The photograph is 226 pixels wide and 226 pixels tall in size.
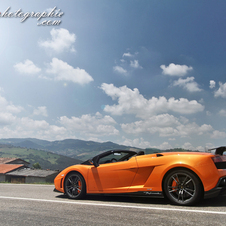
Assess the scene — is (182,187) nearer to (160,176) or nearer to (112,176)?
(160,176)

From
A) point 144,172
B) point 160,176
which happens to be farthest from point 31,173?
point 160,176

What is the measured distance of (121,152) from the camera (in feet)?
19.6

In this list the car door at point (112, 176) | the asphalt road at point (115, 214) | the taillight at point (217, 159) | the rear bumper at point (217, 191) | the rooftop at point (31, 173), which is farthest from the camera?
the rooftop at point (31, 173)

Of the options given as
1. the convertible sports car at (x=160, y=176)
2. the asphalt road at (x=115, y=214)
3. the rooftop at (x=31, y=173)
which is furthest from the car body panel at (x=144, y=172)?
the rooftop at (x=31, y=173)

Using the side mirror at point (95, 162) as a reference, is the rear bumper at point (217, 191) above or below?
below

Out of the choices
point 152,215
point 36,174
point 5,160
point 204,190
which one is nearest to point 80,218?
point 152,215

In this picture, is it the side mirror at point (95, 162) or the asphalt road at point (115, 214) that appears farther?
the side mirror at point (95, 162)

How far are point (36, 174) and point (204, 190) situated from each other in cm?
6339

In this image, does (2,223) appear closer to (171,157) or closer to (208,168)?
(171,157)

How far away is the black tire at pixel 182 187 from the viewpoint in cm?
439

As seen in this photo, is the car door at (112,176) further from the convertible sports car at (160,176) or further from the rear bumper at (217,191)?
the rear bumper at (217,191)

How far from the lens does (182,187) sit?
452 cm

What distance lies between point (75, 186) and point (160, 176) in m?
2.43

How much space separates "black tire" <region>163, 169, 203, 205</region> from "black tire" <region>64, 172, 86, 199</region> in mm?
2198
